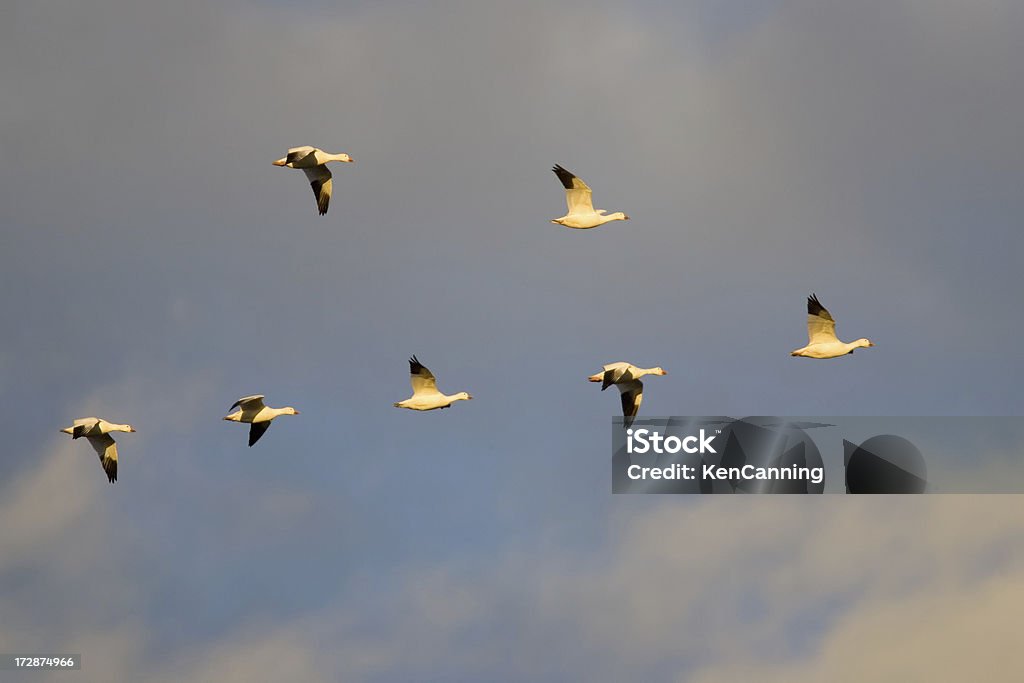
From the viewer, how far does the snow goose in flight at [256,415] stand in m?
66.0

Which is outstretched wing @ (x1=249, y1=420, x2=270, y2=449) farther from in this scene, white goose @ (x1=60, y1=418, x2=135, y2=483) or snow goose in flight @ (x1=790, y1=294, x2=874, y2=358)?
snow goose in flight @ (x1=790, y1=294, x2=874, y2=358)

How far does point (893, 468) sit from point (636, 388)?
13.2m

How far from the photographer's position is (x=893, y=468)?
75438 millimetres

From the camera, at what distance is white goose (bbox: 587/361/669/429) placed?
63.6 m

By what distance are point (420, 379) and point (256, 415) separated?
4.97 m

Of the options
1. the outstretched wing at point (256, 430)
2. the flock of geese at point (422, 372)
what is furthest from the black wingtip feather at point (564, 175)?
the outstretched wing at point (256, 430)

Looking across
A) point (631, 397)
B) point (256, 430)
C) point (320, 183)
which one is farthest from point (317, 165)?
point (631, 397)

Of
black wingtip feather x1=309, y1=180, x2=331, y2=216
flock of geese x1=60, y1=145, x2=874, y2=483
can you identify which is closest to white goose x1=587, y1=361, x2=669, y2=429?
flock of geese x1=60, y1=145, x2=874, y2=483

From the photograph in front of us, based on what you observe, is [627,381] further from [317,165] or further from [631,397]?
[317,165]

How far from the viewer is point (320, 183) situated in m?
66.4

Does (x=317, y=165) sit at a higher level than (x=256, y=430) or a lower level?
higher

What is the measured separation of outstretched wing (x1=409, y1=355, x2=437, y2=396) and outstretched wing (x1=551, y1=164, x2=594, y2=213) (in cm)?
627

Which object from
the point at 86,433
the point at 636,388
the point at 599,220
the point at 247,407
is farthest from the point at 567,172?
the point at 86,433

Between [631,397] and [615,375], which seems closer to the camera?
[615,375]
